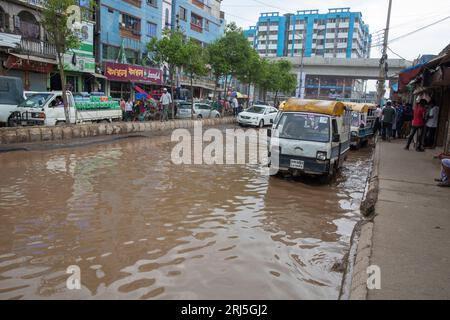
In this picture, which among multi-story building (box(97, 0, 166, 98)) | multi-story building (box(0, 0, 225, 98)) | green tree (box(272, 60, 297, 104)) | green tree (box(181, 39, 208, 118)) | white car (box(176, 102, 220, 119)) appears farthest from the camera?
green tree (box(272, 60, 297, 104))

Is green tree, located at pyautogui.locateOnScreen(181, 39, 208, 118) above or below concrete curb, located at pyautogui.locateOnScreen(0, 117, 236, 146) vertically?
above

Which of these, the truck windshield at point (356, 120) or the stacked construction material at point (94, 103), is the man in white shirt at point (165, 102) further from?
the truck windshield at point (356, 120)

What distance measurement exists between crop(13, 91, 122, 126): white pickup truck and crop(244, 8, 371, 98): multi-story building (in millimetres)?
81563

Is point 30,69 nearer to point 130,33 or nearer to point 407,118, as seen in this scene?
point 130,33

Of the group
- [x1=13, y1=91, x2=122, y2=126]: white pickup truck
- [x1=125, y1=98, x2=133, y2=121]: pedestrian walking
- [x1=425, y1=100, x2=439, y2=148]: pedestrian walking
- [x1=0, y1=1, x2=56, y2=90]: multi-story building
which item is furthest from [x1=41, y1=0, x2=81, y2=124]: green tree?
[x1=425, y1=100, x2=439, y2=148]: pedestrian walking

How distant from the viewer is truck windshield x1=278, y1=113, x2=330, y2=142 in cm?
1001

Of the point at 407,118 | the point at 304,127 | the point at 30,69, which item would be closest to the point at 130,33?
the point at 30,69

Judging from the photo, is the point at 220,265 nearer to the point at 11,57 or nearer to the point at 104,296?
the point at 104,296

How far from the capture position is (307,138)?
32.8 ft

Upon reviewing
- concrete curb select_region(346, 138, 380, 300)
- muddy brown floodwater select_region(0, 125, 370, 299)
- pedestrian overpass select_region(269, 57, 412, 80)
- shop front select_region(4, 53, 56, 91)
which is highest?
pedestrian overpass select_region(269, 57, 412, 80)

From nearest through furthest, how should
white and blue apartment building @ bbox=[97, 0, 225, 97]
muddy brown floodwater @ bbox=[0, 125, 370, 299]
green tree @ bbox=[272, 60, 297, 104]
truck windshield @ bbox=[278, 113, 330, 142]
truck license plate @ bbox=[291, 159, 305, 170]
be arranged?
muddy brown floodwater @ bbox=[0, 125, 370, 299], truck license plate @ bbox=[291, 159, 305, 170], truck windshield @ bbox=[278, 113, 330, 142], white and blue apartment building @ bbox=[97, 0, 225, 97], green tree @ bbox=[272, 60, 297, 104]

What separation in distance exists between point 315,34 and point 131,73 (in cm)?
8318

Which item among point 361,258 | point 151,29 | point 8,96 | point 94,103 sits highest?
point 151,29

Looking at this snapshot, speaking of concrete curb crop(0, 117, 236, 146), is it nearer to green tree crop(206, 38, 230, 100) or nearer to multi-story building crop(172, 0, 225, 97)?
green tree crop(206, 38, 230, 100)
